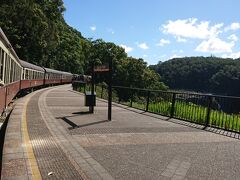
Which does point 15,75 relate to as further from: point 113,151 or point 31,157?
point 31,157

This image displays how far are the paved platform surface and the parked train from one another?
74.2 inches

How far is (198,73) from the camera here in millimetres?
152875

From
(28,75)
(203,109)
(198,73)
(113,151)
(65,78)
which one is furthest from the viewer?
(198,73)

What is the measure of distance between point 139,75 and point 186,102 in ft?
200

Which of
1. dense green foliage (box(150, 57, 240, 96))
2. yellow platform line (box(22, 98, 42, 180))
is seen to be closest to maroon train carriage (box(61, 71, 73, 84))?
yellow platform line (box(22, 98, 42, 180))

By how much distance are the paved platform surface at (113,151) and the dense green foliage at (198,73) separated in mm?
131566

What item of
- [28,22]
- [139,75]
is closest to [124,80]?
[139,75]

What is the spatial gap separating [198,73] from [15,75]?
462ft

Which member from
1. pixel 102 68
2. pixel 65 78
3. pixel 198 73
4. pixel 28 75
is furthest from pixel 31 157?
pixel 198 73

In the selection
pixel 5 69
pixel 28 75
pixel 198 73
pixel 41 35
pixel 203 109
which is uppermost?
pixel 41 35

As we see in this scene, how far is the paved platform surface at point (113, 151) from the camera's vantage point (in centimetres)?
579

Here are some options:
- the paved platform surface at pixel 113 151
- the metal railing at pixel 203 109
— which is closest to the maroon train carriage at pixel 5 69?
the paved platform surface at pixel 113 151

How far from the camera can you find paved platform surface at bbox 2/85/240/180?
5.79 meters

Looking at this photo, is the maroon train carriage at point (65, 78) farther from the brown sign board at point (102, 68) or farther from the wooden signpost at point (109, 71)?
the wooden signpost at point (109, 71)
